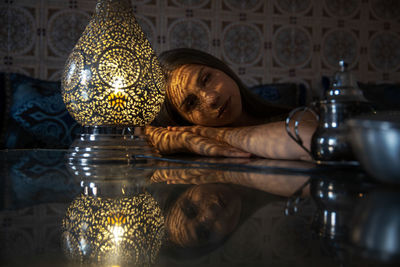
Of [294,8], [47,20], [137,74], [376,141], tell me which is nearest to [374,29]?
[294,8]

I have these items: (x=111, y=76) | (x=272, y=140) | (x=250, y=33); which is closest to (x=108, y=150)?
(x=111, y=76)

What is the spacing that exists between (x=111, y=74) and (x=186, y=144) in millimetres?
292

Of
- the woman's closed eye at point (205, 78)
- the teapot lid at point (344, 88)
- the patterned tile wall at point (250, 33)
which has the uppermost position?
the patterned tile wall at point (250, 33)

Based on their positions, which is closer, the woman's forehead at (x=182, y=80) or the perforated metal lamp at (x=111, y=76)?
the perforated metal lamp at (x=111, y=76)

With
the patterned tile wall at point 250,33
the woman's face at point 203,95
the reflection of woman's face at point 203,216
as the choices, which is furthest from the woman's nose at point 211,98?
the patterned tile wall at point 250,33

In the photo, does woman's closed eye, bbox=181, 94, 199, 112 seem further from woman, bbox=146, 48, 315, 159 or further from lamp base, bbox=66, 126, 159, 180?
lamp base, bbox=66, 126, 159, 180

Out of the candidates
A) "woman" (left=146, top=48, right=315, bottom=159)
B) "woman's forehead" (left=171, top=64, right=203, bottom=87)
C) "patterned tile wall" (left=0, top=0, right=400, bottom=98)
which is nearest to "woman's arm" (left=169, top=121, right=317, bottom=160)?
"woman" (left=146, top=48, right=315, bottom=159)

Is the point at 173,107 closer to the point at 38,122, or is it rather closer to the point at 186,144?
the point at 186,144

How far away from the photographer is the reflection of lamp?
7.6 inches

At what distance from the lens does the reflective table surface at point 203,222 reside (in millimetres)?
184

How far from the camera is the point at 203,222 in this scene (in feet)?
0.83

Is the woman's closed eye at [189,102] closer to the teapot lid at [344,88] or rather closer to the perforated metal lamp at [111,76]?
the perforated metal lamp at [111,76]

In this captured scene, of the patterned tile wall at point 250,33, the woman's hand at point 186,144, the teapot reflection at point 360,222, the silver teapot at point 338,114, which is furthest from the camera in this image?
the patterned tile wall at point 250,33

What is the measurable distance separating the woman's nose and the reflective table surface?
65 cm
